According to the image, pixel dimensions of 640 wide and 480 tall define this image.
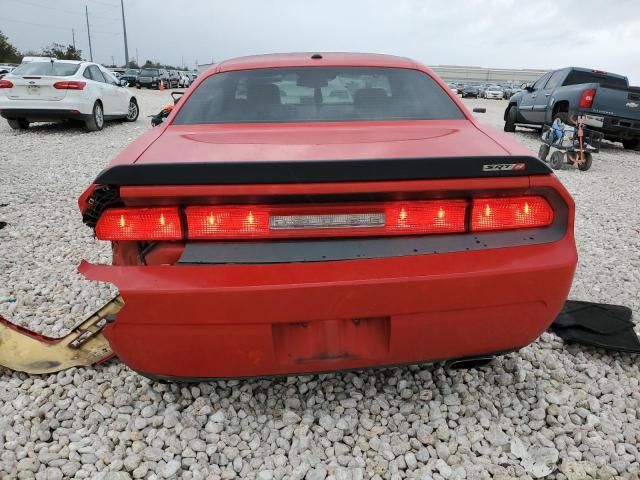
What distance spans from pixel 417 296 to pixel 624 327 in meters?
1.77

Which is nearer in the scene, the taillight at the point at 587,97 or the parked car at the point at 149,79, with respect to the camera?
the taillight at the point at 587,97

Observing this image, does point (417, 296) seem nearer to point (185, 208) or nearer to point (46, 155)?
point (185, 208)

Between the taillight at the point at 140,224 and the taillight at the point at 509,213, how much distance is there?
1.02 m

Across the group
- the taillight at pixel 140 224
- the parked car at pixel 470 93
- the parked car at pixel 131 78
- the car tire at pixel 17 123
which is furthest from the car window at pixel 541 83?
the parked car at pixel 131 78

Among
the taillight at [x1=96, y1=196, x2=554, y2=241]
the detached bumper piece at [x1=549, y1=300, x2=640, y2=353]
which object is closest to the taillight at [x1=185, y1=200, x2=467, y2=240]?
the taillight at [x1=96, y1=196, x2=554, y2=241]

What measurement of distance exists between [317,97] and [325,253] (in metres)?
1.21

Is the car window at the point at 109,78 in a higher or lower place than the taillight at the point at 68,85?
higher

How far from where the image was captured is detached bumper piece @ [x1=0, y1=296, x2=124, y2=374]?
2.37 m

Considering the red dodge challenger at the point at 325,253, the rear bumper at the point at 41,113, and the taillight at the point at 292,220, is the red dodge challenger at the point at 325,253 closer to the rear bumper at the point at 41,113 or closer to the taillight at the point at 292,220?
the taillight at the point at 292,220

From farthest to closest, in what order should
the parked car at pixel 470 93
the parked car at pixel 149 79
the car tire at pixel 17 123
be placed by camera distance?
the parked car at pixel 470 93 → the parked car at pixel 149 79 → the car tire at pixel 17 123

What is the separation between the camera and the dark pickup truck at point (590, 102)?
918 centimetres

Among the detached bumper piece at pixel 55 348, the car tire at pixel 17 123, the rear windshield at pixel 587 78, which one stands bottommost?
the detached bumper piece at pixel 55 348

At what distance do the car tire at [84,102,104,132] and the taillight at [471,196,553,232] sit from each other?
407 inches

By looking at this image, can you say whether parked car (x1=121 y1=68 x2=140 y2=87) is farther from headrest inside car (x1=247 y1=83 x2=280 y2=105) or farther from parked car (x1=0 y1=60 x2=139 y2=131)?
headrest inside car (x1=247 y1=83 x2=280 y2=105)
